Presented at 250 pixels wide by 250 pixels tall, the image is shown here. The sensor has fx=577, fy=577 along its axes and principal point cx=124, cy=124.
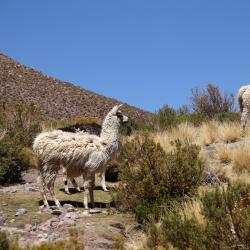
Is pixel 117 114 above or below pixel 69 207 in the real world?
above

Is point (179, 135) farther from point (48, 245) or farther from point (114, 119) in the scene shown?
point (48, 245)

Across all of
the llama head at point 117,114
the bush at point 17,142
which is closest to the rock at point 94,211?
the llama head at point 117,114

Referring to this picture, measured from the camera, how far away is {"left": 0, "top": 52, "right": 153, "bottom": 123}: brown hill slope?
131ft

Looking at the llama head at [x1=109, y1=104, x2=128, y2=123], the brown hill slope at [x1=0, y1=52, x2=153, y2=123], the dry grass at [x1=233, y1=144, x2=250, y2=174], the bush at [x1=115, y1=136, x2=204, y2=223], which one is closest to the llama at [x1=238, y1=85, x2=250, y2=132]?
the dry grass at [x1=233, y1=144, x2=250, y2=174]

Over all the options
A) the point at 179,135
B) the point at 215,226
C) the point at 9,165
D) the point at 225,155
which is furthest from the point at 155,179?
the point at 179,135

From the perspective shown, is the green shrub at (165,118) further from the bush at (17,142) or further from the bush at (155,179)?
the bush at (155,179)

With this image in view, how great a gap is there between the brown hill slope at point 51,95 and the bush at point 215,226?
94.0 ft

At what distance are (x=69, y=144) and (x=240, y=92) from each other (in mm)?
7685

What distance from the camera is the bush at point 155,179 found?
10055mm

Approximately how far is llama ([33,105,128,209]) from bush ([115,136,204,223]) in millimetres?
540

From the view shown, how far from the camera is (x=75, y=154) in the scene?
35.3 feet

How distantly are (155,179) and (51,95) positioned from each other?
116 feet

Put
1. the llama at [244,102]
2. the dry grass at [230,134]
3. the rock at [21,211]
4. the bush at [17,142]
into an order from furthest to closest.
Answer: the llama at [244,102]
the dry grass at [230,134]
the bush at [17,142]
the rock at [21,211]

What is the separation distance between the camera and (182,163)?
10.6 metres
